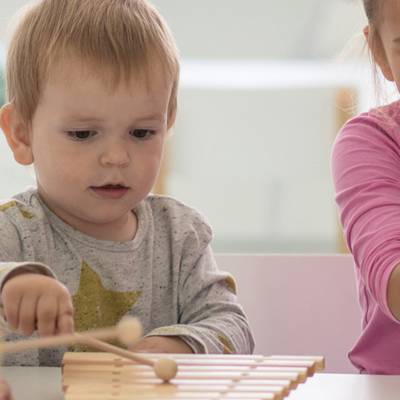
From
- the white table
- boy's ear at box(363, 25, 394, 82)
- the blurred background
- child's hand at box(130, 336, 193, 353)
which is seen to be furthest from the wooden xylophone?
the blurred background

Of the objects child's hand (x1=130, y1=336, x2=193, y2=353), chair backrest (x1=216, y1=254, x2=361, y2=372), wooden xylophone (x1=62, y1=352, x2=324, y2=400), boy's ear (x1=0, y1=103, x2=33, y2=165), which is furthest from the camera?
chair backrest (x1=216, y1=254, x2=361, y2=372)

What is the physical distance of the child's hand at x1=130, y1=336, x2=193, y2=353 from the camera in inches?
45.5

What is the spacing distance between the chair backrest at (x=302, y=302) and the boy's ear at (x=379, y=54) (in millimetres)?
260

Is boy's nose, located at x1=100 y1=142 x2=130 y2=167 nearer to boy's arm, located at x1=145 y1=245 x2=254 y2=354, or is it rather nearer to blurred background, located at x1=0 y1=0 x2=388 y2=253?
boy's arm, located at x1=145 y1=245 x2=254 y2=354

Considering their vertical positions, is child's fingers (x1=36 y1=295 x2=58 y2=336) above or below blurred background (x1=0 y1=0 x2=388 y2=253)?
below

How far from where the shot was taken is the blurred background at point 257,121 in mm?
4254

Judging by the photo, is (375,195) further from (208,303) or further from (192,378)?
(192,378)

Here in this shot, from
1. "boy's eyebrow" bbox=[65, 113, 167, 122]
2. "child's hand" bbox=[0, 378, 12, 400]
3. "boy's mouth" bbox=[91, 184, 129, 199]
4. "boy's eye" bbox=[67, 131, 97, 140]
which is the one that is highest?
"boy's eyebrow" bbox=[65, 113, 167, 122]

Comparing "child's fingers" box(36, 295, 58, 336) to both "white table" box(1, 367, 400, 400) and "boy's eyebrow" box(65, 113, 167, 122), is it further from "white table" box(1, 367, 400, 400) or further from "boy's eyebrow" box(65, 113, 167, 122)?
"boy's eyebrow" box(65, 113, 167, 122)

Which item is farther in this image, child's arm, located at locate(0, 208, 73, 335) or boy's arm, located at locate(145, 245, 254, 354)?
boy's arm, located at locate(145, 245, 254, 354)

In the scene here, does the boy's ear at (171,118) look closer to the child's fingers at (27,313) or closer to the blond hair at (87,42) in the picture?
the blond hair at (87,42)

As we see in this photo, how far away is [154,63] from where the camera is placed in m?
1.24

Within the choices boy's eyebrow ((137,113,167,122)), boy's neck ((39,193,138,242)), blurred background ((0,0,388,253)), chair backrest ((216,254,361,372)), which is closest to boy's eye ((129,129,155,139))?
boy's eyebrow ((137,113,167,122))

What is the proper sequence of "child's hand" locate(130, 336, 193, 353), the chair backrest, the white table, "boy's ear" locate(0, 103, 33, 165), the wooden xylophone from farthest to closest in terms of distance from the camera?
the chair backrest → "boy's ear" locate(0, 103, 33, 165) → "child's hand" locate(130, 336, 193, 353) → the white table → the wooden xylophone
